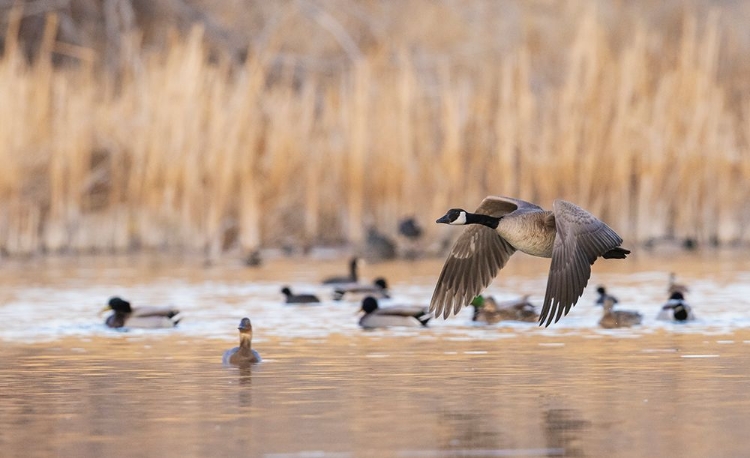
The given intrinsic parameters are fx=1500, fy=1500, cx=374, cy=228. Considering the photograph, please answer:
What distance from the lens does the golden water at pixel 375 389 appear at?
233 inches

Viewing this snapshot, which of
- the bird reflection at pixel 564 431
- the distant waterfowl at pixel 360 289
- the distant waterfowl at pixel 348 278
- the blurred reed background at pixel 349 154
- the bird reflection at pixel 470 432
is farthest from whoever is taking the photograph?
the blurred reed background at pixel 349 154

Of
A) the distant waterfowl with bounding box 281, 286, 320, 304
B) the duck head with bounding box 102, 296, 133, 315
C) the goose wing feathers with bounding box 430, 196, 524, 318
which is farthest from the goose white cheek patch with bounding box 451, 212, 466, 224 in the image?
the distant waterfowl with bounding box 281, 286, 320, 304

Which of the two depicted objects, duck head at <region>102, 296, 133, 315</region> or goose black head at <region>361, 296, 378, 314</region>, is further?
goose black head at <region>361, 296, 378, 314</region>

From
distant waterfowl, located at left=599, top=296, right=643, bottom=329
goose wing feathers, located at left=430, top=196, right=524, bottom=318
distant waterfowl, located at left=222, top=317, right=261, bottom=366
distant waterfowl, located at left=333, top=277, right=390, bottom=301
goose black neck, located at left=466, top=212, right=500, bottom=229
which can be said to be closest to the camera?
distant waterfowl, located at left=222, top=317, right=261, bottom=366

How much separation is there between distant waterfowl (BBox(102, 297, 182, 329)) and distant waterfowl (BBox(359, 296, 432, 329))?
142 cm

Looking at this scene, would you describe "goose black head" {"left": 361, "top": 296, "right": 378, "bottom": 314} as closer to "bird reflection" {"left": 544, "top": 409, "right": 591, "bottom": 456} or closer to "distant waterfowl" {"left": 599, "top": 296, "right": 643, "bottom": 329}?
"distant waterfowl" {"left": 599, "top": 296, "right": 643, "bottom": 329}

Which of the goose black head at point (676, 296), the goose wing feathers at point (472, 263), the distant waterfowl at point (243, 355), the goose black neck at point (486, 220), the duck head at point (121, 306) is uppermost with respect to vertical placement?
the goose black neck at point (486, 220)

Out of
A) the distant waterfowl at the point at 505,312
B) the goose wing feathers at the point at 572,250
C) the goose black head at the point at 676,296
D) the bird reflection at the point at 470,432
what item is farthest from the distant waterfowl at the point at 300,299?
the bird reflection at the point at 470,432

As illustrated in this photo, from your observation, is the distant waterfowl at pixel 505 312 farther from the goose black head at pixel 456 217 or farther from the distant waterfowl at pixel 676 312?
the goose black head at pixel 456 217

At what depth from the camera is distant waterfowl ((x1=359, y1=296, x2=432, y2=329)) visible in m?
11.0

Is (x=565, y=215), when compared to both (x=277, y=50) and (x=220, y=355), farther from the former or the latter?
(x=277, y=50)

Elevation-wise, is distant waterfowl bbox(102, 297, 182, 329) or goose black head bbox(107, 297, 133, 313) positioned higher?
goose black head bbox(107, 297, 133, 313)

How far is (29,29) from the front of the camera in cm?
2770

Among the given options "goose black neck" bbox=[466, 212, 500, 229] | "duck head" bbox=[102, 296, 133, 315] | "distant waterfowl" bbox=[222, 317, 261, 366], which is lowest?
"distant waterfowl" bbox=[222, 317, 261, 366]
